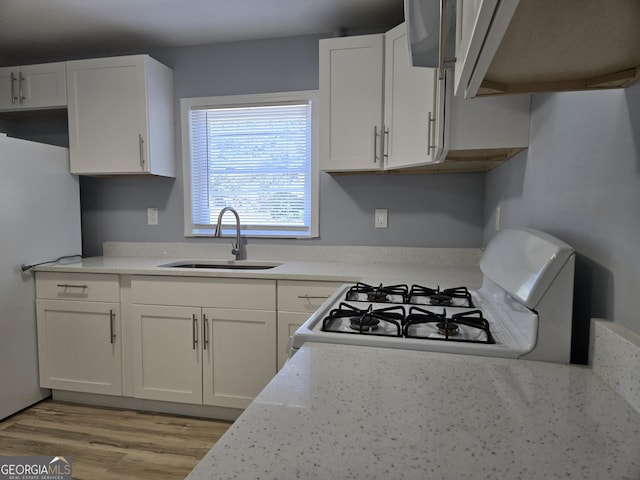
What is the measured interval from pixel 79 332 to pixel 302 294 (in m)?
1.43

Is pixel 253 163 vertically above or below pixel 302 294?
above

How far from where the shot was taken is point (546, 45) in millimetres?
616

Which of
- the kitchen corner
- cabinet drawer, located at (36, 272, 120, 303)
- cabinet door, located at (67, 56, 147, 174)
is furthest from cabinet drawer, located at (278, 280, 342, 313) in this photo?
cabinet door, located at (67, 56, 147, 174)

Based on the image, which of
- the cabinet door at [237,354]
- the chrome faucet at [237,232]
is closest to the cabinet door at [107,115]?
the chrome faucet at [237,232]

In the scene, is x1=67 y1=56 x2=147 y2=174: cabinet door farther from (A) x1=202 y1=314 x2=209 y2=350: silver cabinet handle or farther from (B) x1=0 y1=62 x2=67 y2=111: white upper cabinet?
(A) x1=202 y1=314 x2=209 y2=350: silver cabinet handle

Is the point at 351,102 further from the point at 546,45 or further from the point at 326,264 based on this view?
the point at 546,45

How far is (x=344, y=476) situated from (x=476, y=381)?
1.30 feet

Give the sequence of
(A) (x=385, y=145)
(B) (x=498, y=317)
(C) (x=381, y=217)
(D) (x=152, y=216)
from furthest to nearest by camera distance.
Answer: (D) (x=152, y=216)
(C) (x=381, y=217)
(A) (x=385, y=145)
(B) (x=498, y=317)

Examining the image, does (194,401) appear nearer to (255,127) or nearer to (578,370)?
(255,127)

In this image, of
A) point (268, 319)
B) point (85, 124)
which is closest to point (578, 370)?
point (268, 319)

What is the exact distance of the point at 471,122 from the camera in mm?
1475

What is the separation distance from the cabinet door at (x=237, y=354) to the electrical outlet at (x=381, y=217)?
3.04 feet

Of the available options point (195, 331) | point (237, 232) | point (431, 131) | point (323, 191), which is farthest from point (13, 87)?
point (431, 131)

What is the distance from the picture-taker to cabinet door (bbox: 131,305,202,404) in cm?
221
